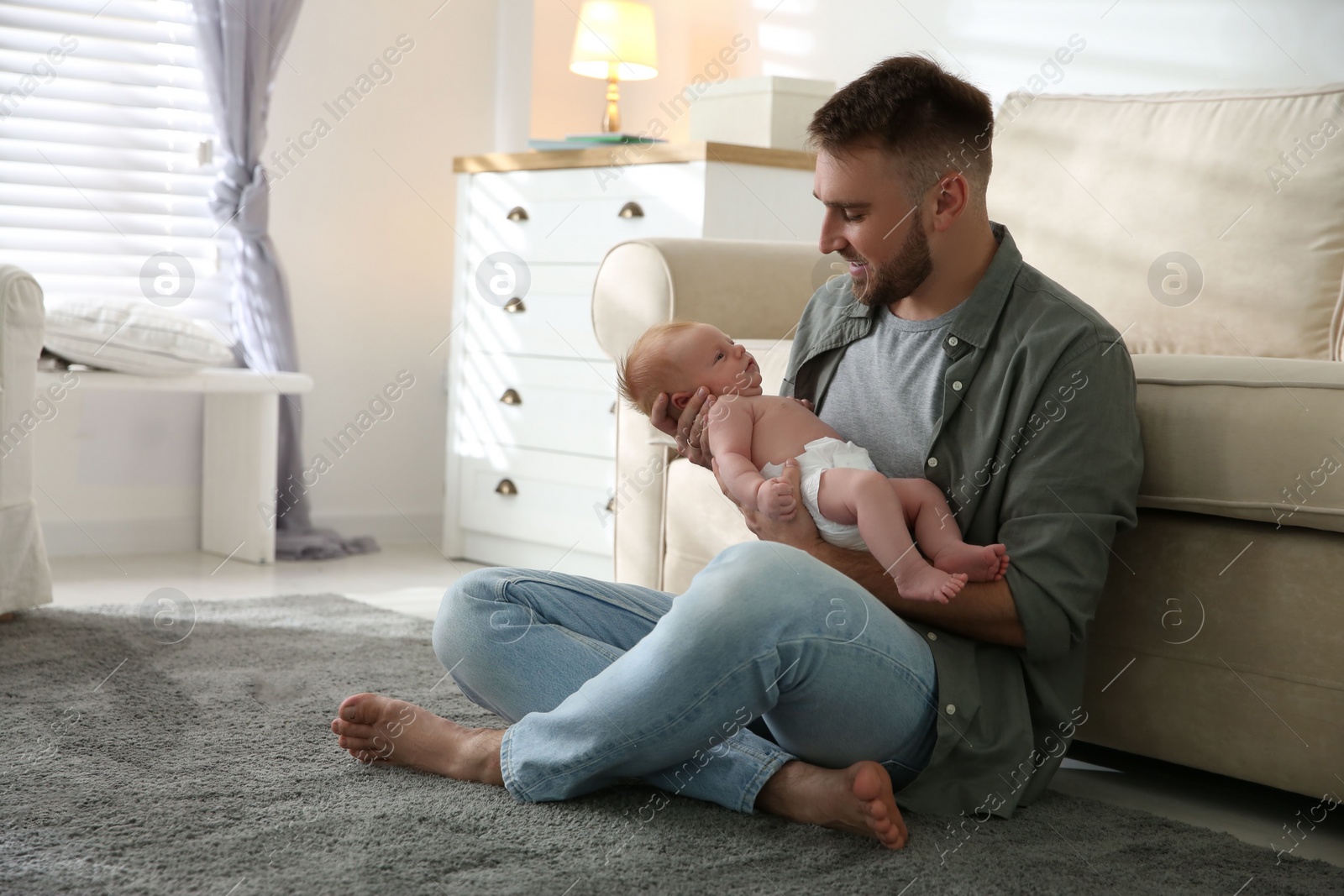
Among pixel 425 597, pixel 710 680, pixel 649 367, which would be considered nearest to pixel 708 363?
pixel 649 367

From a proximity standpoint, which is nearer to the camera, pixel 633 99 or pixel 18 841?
pixel 18 841

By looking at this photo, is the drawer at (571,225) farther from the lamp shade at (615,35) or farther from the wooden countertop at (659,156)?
the lamp shade at (615,35)

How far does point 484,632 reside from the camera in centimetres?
143

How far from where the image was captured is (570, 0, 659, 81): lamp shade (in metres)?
3.45

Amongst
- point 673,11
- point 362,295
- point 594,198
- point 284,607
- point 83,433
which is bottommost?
point 284,607

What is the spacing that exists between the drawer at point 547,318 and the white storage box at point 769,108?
0.48 m

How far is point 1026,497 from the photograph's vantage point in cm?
126

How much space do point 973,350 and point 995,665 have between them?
1.08 feet

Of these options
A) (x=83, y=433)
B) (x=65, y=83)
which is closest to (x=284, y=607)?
(x=83, y=433)

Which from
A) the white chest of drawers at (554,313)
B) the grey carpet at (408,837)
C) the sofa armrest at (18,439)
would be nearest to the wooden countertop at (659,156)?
the white chest of drawers at (554,313)

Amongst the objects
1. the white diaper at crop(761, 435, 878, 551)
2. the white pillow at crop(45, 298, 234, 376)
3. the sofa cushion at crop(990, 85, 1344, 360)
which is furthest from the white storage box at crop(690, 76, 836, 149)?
the white diaper at crop(761, 435, 878, 551)

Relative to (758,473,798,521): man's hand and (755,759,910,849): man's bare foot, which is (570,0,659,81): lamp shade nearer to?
(758,473,798,521): man's hand

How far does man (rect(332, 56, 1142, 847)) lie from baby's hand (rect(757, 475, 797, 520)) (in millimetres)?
31

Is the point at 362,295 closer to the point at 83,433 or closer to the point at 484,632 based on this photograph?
the point at 83,433
